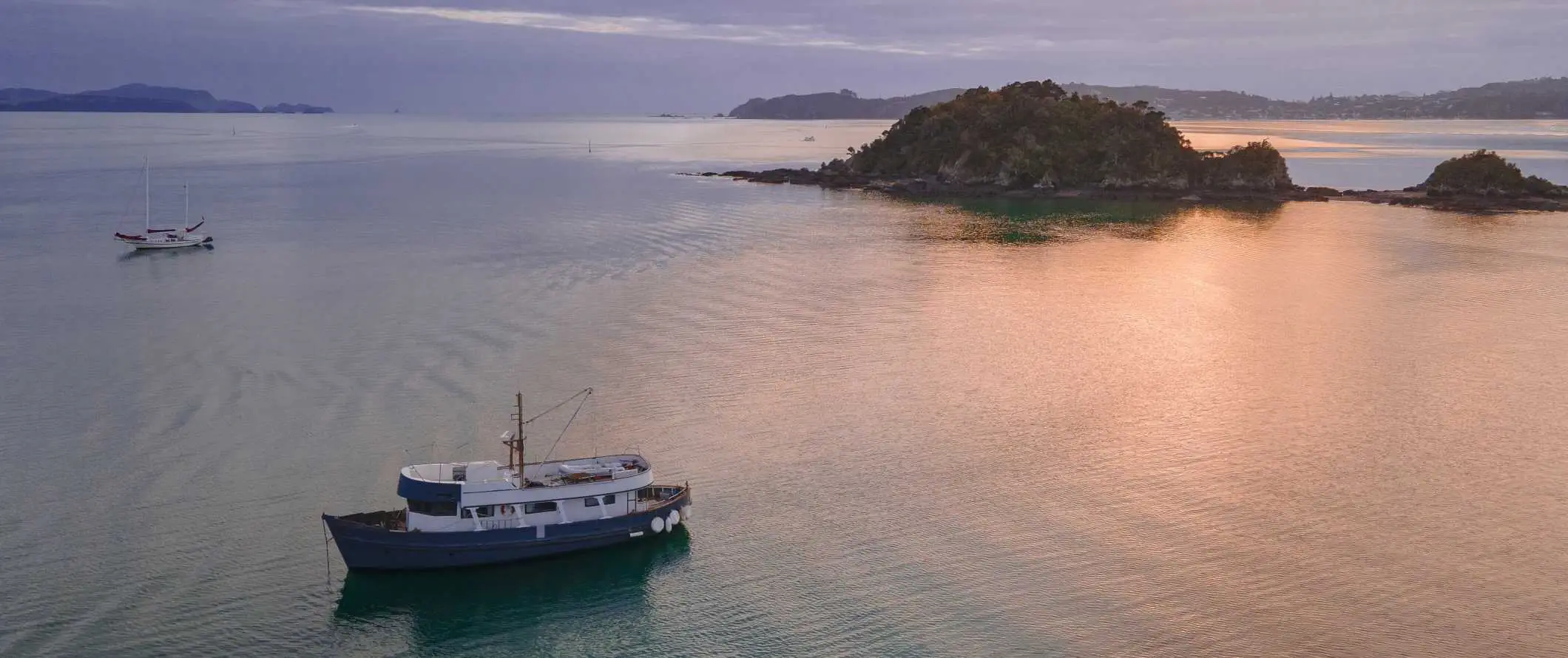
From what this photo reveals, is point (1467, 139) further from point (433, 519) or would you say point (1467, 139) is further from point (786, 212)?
point (433, 519)

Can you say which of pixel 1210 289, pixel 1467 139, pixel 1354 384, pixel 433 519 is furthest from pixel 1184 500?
pixel 1467 139

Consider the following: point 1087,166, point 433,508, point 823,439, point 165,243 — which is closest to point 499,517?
point 433,508

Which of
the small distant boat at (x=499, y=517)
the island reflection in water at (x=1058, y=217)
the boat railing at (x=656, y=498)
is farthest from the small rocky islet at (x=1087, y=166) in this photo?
the small distant boat at (x=499, y=517)

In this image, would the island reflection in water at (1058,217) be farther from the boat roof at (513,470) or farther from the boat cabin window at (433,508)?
the boat cabin window at (433,508)

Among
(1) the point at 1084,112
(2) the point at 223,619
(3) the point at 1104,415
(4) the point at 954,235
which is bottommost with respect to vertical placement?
(2) the point at 223,619

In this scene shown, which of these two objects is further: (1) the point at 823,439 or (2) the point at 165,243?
(2) the point at 165,243

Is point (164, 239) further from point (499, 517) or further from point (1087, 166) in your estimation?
point (1087, 166)
